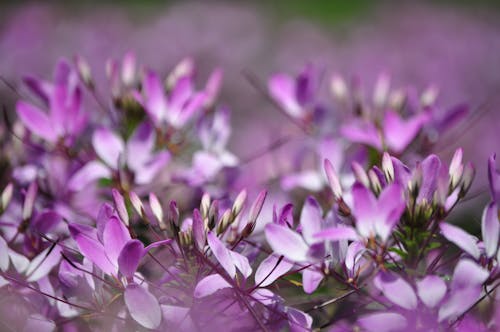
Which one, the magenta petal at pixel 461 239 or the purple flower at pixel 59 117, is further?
the purple flower at pixel 59 117

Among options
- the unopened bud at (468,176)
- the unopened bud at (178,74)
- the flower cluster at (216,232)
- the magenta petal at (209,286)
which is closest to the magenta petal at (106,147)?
the flower cluster at (216,232)

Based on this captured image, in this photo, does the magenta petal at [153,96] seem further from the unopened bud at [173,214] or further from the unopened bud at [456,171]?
the unopened bud at [456,171]

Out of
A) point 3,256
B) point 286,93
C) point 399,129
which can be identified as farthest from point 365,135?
point 3,256

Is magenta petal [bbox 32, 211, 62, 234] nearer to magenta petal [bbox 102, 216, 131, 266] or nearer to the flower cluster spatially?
the flower cluster

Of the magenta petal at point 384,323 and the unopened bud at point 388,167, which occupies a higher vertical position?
the unopened bud at point 388,167

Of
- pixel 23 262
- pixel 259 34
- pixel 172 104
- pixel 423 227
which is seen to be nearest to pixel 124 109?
pixel 172 104

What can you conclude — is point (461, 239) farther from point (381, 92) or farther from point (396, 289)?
point (381, 92)

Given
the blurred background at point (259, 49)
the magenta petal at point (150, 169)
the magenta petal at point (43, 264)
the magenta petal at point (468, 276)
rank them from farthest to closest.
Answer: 1. the blurred background at point (259, 49)
2. the magenta petal at point (150, 169)
3. the magenta petal at point (43, 264)
4. the magenta petal at point (468, 276)
